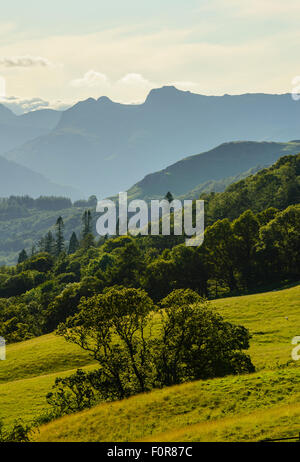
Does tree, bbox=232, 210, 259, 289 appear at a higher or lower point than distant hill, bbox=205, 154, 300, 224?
lower

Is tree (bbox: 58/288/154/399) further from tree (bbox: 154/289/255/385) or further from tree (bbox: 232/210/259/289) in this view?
tree (bbox: 232/210/259/289)

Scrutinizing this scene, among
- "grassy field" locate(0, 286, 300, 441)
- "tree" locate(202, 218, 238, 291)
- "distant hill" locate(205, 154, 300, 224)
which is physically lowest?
"grassy field" locate(0, 286, 300, 441)

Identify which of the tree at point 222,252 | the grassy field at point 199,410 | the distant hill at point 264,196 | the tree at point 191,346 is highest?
the distant hill at point 264,196

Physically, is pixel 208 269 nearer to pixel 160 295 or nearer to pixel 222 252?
pixel 222 252

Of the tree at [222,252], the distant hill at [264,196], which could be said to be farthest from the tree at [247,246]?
the distant hill at [264,196]

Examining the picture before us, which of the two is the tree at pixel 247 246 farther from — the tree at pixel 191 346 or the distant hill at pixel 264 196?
the tree at pixel 191 346

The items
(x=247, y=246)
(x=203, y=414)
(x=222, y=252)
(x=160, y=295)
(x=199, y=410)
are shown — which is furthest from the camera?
(x=247, y=246)

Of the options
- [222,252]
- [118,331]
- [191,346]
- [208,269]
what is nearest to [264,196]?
[222,252]

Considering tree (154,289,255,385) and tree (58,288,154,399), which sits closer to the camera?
tree (58,288,154,399)

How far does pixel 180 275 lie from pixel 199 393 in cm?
7350

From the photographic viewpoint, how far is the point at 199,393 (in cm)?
3562

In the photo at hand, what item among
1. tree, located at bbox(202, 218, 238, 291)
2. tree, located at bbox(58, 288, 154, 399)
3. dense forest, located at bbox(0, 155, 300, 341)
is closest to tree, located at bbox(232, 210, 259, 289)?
dense forest, located at bbox(0, 155, 300, 341)
